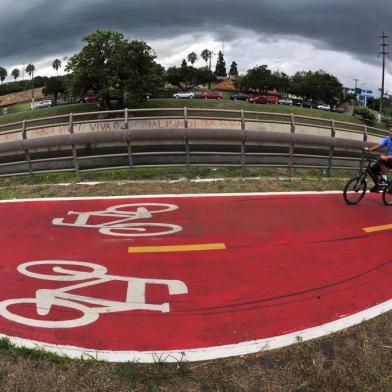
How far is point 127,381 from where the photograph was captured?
3.42 meters

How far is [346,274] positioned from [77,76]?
51.7 m

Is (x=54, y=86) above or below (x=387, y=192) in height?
above

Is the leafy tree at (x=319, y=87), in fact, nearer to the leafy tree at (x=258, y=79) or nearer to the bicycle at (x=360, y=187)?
the leafy tree at (x=258, y=79)

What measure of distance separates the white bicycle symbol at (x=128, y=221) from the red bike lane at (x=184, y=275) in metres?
0.04

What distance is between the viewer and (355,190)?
379 inches

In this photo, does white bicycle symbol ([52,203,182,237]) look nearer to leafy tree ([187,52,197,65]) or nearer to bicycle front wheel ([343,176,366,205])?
bicycle front wheel ([343,176,366,205])

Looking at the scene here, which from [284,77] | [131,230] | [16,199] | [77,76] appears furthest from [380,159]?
[284,77]

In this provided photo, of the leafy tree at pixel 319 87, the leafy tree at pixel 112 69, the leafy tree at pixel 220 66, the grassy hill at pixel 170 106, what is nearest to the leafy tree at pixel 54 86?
the grassy hill at pixel 170 106

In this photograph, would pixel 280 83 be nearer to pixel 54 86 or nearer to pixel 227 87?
pixel 227 87

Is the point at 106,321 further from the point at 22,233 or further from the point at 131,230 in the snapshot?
the point at 22,233

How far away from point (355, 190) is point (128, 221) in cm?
539

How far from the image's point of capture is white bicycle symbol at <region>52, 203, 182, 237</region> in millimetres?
7125

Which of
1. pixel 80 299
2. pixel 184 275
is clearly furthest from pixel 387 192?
pixel 80 299

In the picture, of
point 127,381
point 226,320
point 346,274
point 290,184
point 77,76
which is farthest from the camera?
point 77,76
